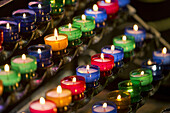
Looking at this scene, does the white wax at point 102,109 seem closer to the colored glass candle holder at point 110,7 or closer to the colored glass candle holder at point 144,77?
the colored glass candle holder at point 144,77

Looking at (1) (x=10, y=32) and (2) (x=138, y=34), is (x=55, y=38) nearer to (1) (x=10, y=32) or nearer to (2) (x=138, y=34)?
(1) (x=10, y=32)

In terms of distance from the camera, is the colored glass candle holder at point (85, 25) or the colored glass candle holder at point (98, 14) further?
the colored glass candle holder at point (98, 14)

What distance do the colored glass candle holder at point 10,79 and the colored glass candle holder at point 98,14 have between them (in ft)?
3.37

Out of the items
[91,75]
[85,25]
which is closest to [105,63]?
[91,75]

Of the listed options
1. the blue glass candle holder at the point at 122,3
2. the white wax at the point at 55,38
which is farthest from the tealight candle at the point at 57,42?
the blue glass candle holder at the point at 122,3

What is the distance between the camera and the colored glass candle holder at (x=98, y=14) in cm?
300

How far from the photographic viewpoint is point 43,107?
2156mm

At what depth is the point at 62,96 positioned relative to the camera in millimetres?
2229

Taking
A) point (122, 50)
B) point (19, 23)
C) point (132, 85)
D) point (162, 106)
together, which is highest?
point (19, 23)

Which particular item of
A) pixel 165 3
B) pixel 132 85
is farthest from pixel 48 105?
pixel 165 3

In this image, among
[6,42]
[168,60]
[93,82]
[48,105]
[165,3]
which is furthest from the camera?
[165,3]

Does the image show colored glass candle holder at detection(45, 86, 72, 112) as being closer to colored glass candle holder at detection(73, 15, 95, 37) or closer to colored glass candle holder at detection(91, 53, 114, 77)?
colored glass candle holder at detection(91, 53, 114, 77)

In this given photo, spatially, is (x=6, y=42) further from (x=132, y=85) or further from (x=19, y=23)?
(x=132, y=85)

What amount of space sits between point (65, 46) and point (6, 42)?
0.34 meters
